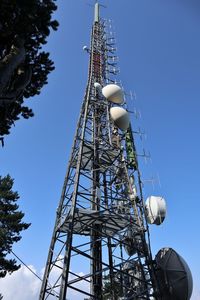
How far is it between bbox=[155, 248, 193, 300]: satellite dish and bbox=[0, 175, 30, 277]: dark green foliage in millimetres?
10492

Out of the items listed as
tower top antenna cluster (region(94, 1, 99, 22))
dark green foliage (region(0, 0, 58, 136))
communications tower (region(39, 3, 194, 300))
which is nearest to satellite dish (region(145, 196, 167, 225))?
communications tower (region(39, 3, 194, 300))

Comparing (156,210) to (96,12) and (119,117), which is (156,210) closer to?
(119,117)

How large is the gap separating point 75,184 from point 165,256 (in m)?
5.67

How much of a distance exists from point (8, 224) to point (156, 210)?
11266 mm

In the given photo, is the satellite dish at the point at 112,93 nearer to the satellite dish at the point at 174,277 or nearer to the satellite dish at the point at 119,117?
the satellite dish at the point at 119,117

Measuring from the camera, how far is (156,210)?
47.8 feet

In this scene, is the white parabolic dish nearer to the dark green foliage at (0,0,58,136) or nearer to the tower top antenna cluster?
the dark green foliage at (0,0,58,136)

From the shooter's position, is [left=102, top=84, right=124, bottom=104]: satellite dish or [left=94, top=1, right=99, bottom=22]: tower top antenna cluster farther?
[left=94, top=1, right=99, bottom=22]: tower top antenna cluster

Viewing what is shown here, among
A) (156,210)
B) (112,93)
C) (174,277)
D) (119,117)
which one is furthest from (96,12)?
(174,277)

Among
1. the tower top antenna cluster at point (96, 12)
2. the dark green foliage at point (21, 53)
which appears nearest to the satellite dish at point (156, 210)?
the dark green foliage at point (21, 53)

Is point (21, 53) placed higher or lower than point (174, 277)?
higher

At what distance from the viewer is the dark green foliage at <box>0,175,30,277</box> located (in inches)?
723

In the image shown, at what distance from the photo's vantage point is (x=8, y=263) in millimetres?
18375

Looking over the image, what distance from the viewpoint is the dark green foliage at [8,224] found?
60.3 ft
